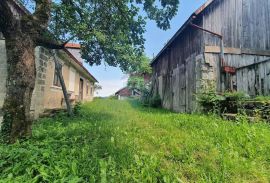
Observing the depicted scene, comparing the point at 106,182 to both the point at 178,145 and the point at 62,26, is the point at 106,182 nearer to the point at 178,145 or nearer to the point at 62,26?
the point at 178,145

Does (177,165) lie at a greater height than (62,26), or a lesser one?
lesser

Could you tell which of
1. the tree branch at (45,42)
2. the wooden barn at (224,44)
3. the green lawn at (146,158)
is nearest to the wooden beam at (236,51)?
the wooden barn at (224,44)

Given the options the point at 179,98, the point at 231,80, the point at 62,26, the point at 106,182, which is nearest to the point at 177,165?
the point at 106,182

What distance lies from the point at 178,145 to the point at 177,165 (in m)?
0.78

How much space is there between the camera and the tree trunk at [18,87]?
139 inches

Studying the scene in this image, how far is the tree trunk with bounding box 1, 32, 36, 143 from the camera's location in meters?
3.52

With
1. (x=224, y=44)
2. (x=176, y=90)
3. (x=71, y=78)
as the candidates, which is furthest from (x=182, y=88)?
(x=71, y=78)

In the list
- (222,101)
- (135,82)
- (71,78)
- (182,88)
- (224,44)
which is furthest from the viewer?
(135,82)

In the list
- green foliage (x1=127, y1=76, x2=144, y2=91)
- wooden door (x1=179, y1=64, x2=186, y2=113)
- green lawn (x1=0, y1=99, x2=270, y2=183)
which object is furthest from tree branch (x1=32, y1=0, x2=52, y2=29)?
green foliage (x1=127, y1=76, x2=144, y2=91)

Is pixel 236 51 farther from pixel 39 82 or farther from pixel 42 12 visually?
pixel 39 82

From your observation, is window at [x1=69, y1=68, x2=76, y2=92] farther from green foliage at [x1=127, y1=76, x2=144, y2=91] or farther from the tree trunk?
green foliage at [x1=127, y1=76, x2=144, y2=91]

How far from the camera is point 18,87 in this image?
139 inches

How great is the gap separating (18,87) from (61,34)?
3124 mm

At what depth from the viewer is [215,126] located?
14.5 feet
